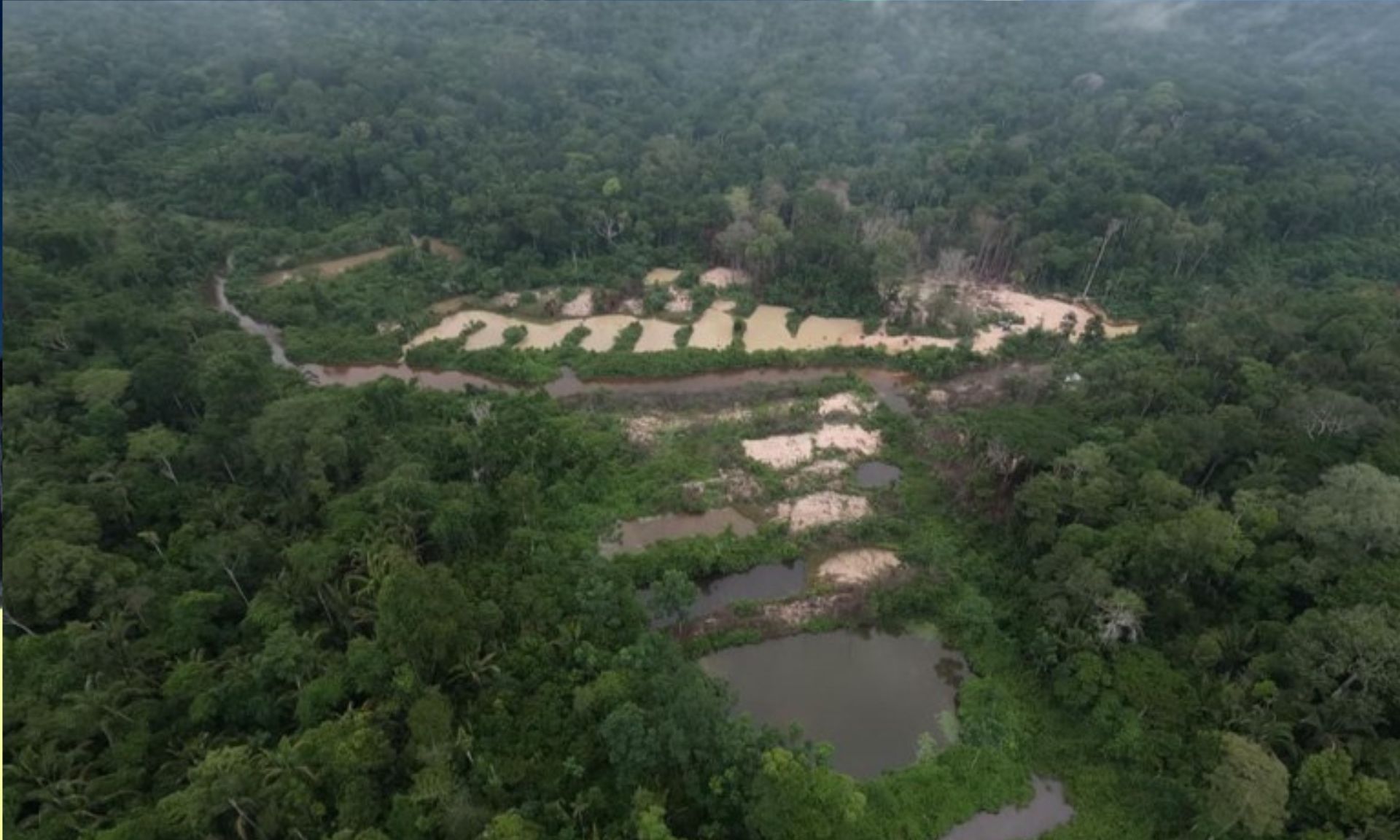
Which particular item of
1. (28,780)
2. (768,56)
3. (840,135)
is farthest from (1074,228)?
(28,780)

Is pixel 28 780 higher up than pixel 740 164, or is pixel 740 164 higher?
pixel 740 164

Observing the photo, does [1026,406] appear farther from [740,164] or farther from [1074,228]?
[740,164]

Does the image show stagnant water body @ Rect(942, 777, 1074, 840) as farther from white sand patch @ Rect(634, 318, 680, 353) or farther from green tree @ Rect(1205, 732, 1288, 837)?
white sand patch @ Rect(634, 318, 680, 353)

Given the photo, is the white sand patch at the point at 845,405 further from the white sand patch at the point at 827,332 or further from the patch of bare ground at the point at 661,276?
the patch of bare ground at the point at 661,276

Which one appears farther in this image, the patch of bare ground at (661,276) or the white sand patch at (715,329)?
the patch of bare ground at (661,276)

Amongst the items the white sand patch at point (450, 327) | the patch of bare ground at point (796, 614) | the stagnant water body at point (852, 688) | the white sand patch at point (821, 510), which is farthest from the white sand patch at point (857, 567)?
the white sand patch at point (450, 327)

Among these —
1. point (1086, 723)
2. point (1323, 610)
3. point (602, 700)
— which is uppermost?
point (1323, 610)

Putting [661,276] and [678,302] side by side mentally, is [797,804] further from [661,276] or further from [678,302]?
[661,276]
